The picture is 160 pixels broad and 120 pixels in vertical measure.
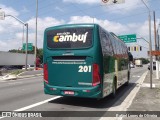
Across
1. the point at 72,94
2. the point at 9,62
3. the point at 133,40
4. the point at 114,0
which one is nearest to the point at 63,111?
the point at 72,94

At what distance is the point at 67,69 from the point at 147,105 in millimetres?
3422

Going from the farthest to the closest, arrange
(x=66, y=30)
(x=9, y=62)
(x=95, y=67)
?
(x=9, y=62) < (x=66, y=30) < (x=95, y=67)

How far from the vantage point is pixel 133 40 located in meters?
53.6

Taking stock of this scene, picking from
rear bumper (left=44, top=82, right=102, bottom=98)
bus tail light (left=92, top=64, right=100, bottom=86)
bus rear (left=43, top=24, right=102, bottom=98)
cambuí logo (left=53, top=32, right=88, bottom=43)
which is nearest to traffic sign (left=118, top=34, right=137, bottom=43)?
bus rear (left=43, top=24, right=102, bottom=98)

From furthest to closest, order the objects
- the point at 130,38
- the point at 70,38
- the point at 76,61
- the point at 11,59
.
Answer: the point at 11,59
the point at 130,38
the point at 70,38
the point at 76,61

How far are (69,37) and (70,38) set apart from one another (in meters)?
0.06

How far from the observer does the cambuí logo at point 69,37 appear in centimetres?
1091

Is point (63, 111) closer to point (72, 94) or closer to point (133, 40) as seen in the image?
point (72, 94)

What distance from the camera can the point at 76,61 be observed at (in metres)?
10.9

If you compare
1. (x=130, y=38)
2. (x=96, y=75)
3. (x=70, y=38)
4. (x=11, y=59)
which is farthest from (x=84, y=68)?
(x=11, y=59)

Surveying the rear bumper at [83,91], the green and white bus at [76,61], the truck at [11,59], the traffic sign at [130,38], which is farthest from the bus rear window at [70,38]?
the truck at [11,59]

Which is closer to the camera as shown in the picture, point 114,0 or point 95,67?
point 95,67

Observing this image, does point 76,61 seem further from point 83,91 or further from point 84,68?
point 83,91

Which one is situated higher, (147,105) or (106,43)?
(106,43)
